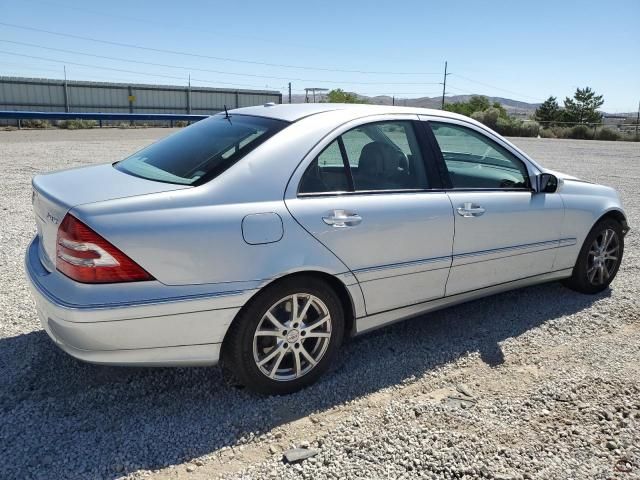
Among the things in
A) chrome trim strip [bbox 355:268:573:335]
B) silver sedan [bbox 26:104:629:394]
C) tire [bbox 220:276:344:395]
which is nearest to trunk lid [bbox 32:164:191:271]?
silver sedan [bbox 26:104:629:394]

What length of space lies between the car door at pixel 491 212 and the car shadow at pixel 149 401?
520 mm

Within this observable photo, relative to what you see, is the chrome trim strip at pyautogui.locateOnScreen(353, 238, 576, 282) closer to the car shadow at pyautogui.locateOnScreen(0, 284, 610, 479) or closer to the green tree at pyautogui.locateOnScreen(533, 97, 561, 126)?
the car shadow at pyautogui.locateOnScreen(0, 284, 610, 479)

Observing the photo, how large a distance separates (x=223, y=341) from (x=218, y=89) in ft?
148

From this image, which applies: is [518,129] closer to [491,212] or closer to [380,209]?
[491,212]

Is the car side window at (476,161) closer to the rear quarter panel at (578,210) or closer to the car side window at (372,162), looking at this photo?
the car side window at (372,162)

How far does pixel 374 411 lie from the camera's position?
293 cm

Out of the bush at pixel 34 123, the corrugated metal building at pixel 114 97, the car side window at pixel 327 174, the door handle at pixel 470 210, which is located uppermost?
the corrugated metal building at pixel 114 97

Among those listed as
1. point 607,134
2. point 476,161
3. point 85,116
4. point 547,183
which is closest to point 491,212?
point 476,161

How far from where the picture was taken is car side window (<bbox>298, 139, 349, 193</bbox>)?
2988 mm

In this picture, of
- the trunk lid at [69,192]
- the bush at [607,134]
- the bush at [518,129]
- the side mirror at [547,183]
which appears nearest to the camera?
the trunk lid at [69,192]

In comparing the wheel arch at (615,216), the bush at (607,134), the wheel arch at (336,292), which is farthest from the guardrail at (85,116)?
the wheel arch at (336,292)

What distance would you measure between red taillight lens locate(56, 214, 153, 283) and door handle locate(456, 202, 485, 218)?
82.5 inches

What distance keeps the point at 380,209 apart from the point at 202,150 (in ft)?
3.72

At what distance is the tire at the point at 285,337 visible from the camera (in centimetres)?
280
